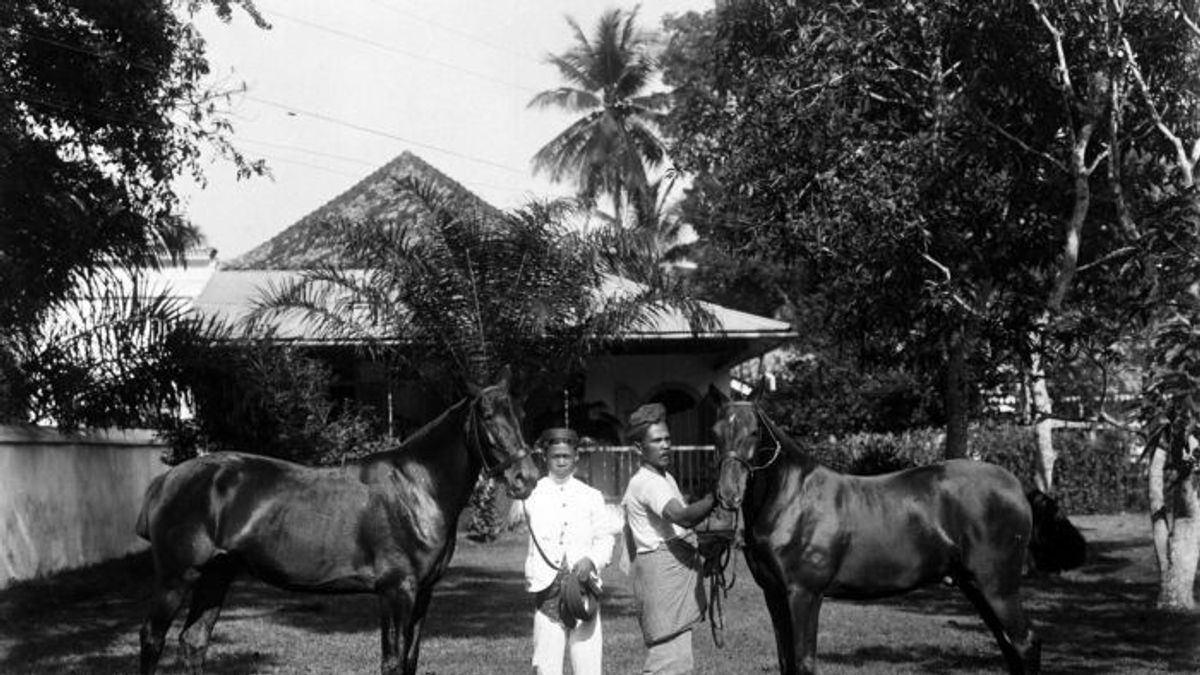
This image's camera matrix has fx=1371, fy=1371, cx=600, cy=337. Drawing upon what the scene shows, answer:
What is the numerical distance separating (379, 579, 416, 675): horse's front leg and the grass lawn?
1570 mm

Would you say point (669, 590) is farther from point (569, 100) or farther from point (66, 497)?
point (569, 100)

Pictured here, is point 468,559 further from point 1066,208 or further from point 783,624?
point 783,624

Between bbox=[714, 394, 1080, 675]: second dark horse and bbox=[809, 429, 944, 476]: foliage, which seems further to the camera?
bbox=[809, 429, 944, 476]: foliage

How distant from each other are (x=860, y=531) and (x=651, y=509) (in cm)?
160

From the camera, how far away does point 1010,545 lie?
8.53 metres

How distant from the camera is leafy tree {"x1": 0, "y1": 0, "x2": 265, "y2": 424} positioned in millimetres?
13492

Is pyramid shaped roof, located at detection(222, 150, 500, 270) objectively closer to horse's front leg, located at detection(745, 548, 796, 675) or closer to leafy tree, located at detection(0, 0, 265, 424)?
leafy tree, located at detection(0, 0, 265, 424)

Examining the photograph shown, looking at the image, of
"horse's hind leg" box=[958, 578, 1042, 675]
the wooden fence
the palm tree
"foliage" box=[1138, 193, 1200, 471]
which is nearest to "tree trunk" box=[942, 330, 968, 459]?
"horse's hind leg" box=[958, 578, 1042, 675]

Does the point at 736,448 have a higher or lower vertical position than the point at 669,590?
higher

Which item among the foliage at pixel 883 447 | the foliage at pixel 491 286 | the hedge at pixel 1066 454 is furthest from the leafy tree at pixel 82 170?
the hedge at pixel 1066 454

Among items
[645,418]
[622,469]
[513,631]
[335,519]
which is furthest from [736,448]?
[622,469]

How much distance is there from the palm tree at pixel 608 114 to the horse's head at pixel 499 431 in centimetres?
3765

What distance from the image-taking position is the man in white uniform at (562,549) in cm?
707

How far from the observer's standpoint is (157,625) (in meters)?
8.32
